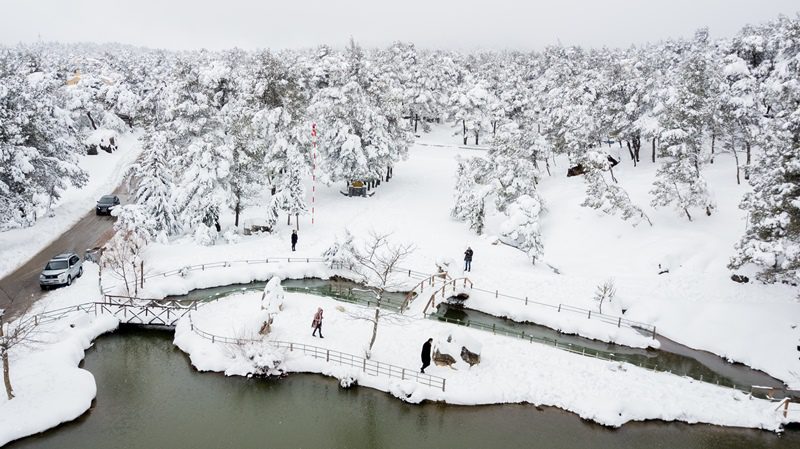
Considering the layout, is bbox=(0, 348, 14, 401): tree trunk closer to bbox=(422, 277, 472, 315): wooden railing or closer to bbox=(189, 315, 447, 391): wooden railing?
bbox=(189, 315, 447, 391): wooden railing

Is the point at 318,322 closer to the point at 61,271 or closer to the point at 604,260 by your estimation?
the point at 61,271

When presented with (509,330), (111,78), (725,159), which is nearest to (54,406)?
(509,330)

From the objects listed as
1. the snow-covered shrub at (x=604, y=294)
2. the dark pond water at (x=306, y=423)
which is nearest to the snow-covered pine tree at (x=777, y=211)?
the snow-covered shrub at (x=604, y=294)

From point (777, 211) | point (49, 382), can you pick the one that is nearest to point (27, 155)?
point (49, 382)

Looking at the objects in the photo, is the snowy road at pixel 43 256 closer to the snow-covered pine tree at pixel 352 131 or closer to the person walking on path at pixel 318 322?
the person walking on path at pixel 318 322

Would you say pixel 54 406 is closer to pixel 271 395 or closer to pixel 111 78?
pixel 271 395
